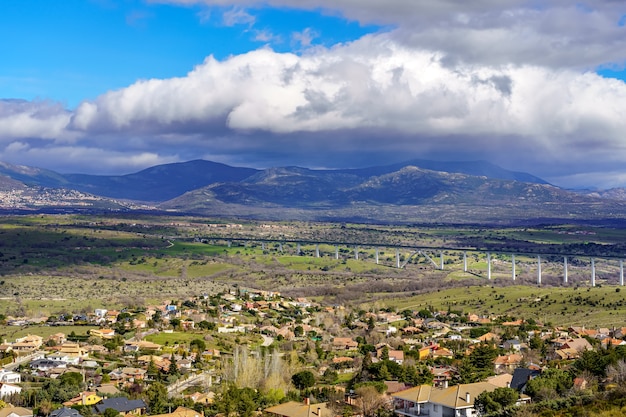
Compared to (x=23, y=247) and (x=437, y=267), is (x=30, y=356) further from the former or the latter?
(x=437, y=267)

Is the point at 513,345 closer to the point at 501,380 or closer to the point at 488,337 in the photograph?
the point at 488,337

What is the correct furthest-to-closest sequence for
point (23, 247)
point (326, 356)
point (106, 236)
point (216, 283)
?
point (106, 236), point (23, 247), point (216, 283), point (326, 356)

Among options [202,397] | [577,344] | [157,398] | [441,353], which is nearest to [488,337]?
[441,353]

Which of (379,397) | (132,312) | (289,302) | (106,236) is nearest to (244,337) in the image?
(132,312)

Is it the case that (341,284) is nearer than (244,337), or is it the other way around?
(244,337)

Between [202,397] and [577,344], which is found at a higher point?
[577,344]

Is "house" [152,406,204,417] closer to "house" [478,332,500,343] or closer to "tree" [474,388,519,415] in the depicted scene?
"tree" [474,388,519,415]

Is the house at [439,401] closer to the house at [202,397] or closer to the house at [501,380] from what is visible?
the house at [501,380]

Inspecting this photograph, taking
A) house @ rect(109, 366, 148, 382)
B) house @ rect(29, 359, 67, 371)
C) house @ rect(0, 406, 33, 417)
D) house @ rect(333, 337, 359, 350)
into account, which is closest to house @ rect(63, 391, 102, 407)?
house @ rect(0, 406, 33, 417)

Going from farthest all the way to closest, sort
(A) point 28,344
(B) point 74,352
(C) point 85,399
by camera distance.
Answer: (A) point 28,344, (B) point 74,352, (C) point 85,399
